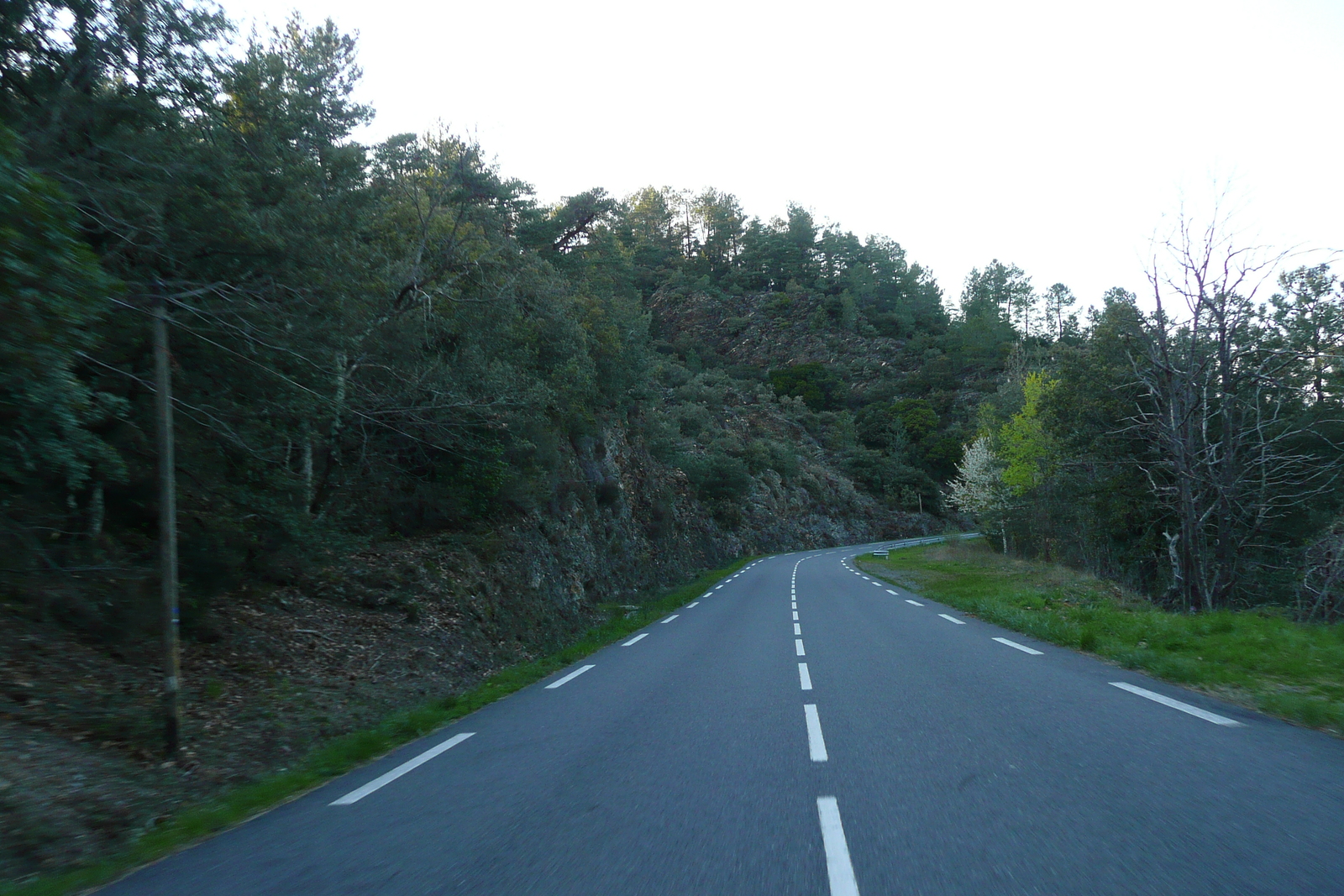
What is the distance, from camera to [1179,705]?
715cm

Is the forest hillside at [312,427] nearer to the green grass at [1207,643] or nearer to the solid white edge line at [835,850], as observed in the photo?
the green grass at [1207,643]

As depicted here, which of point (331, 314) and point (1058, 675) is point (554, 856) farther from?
point (331, 314)

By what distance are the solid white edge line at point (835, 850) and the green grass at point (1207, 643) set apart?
4.61 metres

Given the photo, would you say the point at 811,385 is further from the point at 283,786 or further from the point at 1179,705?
the point at 283,786

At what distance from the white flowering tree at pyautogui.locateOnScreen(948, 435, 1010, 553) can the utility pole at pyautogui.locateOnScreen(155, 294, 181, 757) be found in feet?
121

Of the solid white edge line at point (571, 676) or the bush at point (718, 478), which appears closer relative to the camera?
the solid white edge line at point (571, 676)

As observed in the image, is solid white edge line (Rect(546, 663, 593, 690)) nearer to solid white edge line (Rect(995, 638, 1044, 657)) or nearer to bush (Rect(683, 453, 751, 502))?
solid white edge line (Rect(995, 638, 1044, 657))

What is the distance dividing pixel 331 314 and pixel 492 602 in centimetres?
816

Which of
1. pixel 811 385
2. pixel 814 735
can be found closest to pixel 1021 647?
pixel 814 735

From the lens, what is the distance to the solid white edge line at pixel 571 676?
10180 mm

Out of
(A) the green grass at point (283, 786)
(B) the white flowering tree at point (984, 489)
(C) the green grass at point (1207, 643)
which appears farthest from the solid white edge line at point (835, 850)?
(B) the white flowering tree at point (984, 489)

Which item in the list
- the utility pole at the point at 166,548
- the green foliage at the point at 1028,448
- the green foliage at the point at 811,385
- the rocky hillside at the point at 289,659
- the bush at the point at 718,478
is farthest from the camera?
the green foliage at the point at 811,385

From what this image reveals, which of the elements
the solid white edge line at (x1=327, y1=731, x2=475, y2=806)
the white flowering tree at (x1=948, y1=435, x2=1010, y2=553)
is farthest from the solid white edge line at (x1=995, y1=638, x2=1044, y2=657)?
the white flowering tree at (x1=948, y1=435, x2=1010, y2=553)

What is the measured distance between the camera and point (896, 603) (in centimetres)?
1888
